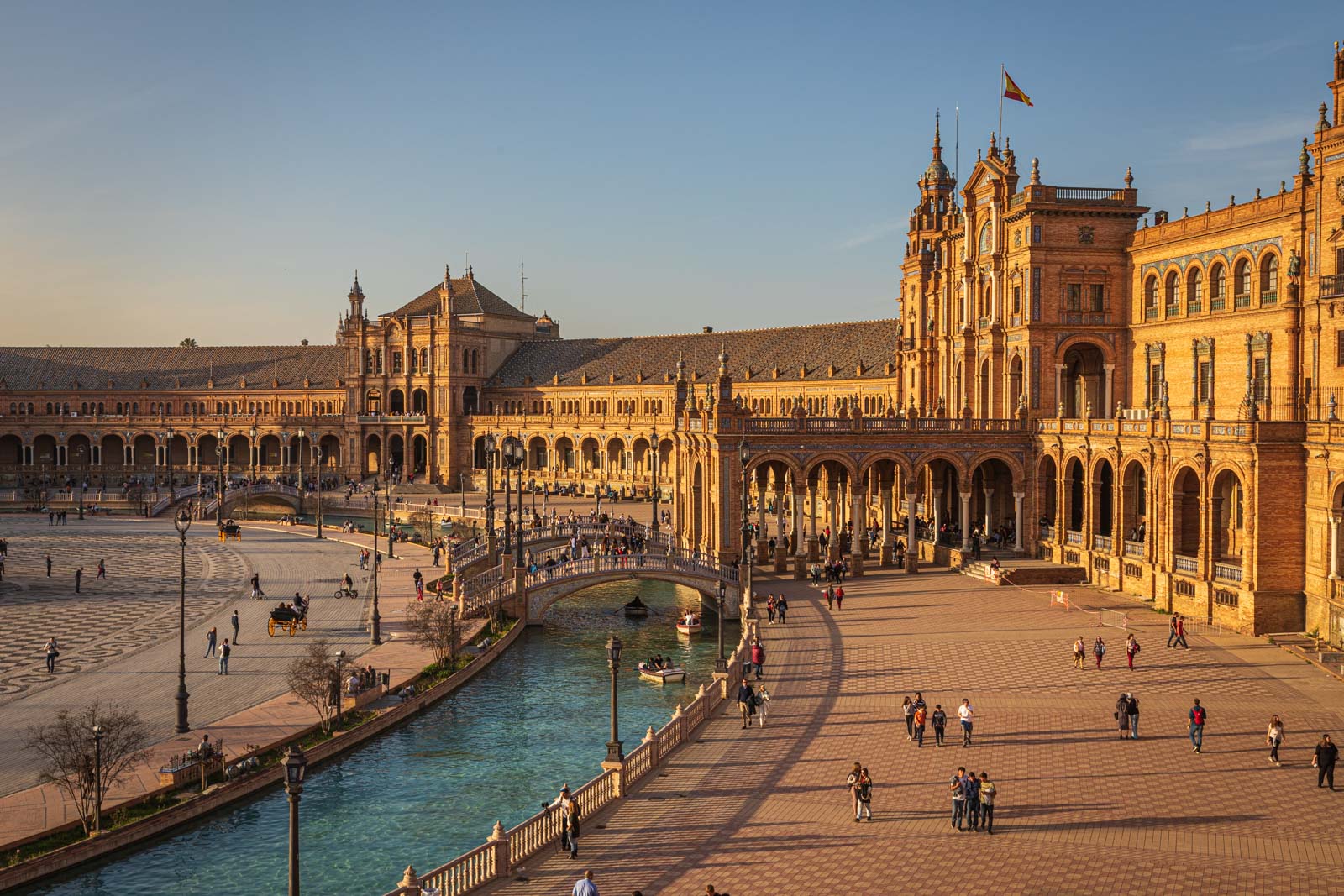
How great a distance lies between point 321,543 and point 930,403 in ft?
132

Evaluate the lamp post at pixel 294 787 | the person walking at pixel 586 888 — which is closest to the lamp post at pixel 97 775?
the lamp post at pixel 294 787

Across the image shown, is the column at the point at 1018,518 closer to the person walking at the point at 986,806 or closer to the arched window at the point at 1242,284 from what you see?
the arched window at the point at 1242,284

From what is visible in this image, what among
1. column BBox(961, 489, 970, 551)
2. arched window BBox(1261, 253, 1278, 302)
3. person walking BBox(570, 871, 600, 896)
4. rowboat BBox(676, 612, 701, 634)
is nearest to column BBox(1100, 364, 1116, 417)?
column BBox(961, 489, 970, 551)

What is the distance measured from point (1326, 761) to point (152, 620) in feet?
145

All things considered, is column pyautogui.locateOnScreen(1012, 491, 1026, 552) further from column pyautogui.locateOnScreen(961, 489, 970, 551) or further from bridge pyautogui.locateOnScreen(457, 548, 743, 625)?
bridge pyautogui.locateOnScreen(457, 548, 743, 625)

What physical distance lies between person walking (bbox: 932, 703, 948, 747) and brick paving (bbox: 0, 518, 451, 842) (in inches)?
711

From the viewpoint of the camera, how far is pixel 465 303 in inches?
5241

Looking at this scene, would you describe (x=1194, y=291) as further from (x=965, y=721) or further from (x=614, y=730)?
(x=614, y=730)

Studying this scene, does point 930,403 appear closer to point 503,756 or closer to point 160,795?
point 503,756

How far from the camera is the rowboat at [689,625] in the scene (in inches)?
2082

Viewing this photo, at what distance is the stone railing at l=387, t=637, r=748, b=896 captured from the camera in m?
22.6

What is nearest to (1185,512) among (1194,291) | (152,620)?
(1194,291)

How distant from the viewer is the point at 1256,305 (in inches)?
2060

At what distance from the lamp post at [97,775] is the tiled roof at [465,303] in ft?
343
